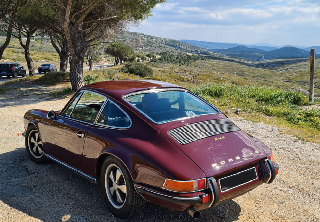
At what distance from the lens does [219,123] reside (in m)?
3.66

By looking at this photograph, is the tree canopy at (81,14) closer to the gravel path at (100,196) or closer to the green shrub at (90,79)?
the green shrub at (90,79)

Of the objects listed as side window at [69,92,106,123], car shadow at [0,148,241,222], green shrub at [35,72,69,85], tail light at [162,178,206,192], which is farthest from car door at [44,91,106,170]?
green shrub at [35,72,69,85]

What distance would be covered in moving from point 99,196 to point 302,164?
3.94 meters

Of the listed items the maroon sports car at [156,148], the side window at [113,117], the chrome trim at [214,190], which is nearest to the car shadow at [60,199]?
the maroon sports car at [156,148]

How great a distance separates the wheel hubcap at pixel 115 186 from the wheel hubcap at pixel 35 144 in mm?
2240

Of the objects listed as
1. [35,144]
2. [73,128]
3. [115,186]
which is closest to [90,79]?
[35,144]

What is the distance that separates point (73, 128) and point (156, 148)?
1621mm

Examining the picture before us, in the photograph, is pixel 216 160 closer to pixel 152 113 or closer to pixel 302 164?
pixel 152 113

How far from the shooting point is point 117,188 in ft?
11.0

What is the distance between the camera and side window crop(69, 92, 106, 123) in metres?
3.95

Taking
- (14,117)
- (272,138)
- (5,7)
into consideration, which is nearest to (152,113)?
(272,138)

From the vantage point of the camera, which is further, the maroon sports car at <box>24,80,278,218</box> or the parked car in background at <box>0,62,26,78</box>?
the parked car in background at <box>0,62,26,78</box>

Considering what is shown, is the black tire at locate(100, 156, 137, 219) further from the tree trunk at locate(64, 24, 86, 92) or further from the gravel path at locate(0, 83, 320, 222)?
the tree trunk at locate(64, 24, 86, 92)

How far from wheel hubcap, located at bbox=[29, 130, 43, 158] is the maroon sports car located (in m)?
0.77
